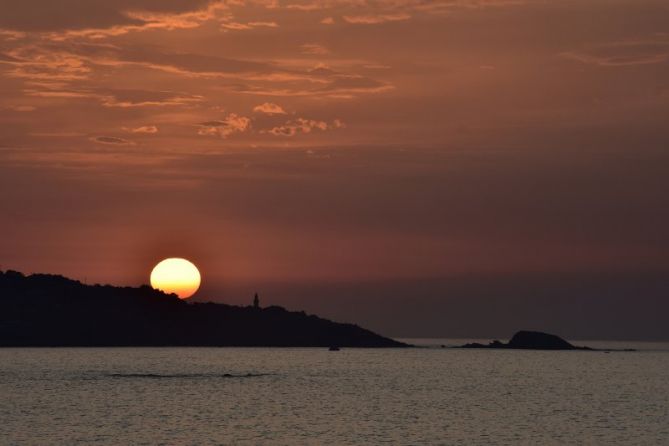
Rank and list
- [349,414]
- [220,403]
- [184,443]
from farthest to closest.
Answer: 1. [220,403]
2. [349,414]
3. [184,443]

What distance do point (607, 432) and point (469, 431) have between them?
1630cm

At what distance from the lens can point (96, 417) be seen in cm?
13175

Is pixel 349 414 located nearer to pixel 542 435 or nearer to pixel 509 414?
pixel 509 414

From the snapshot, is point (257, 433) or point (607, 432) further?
point (607, 432)

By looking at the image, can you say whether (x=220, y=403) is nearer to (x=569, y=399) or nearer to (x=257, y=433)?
(x=257, y=433)

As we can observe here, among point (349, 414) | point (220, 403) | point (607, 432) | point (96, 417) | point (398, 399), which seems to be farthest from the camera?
point (398, 399)

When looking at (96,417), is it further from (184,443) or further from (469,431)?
(469,431)

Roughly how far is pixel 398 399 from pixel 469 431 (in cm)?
5116

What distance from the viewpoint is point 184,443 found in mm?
105625

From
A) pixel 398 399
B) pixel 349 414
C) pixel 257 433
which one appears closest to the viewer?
pixel 257 433

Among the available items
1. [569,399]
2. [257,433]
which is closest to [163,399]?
[257,433]

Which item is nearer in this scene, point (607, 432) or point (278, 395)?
point (607, 432)

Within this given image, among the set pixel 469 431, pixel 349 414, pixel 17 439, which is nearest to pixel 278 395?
pixel 349 414

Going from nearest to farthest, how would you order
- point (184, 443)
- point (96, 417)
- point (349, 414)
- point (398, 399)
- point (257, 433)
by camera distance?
point (184, 443) → point (257, 433) → point (96, 417) → point (349, 414) → point (398, 399)
